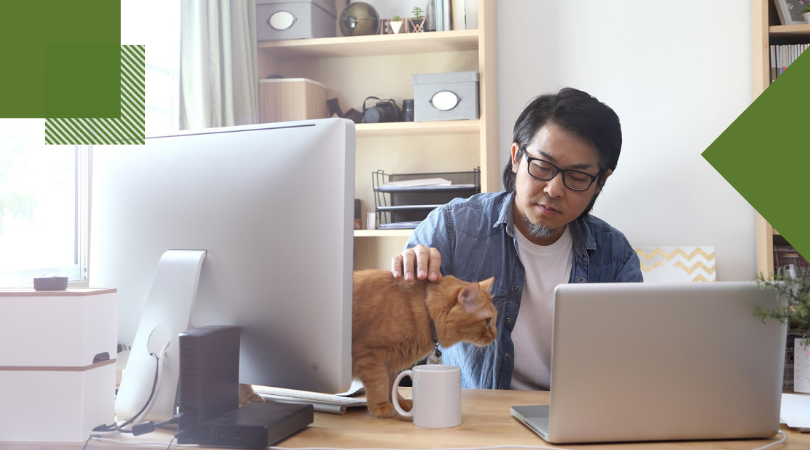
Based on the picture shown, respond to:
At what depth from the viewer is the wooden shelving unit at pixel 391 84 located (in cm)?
282

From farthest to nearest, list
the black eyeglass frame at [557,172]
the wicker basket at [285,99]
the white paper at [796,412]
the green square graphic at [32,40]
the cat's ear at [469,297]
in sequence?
the wicker basket at [285,99], the green square graphic at [32,40], the black eyeglass frame at [557,172], the cat's ear at [469,297], the white paper at [796,412]

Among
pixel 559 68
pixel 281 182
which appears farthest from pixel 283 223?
pixel 559 68

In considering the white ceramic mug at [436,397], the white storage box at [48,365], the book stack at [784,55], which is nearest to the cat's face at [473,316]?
the white ceramic mug at [436,397]

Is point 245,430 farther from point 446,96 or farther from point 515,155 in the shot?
point 446,96

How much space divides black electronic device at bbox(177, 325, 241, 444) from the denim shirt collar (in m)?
0.88

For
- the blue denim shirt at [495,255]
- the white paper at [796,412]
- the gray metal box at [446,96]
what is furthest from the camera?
the gray metal box at [446,96]

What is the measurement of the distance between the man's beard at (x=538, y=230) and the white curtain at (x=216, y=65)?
122 cm

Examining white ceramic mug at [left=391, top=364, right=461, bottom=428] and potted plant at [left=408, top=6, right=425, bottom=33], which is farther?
potted plant at [left=408, top=6, right=425, bottom=33]

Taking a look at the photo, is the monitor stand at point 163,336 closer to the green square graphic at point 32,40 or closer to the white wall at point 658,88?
the green square graphic at point 32,40

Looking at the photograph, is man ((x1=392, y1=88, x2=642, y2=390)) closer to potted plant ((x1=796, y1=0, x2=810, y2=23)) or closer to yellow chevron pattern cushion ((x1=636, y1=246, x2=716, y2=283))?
yellow chevron pattern cushion ((x1=636, y1=246, x2=716, y2=283))

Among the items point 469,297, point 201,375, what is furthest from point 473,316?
point 201,375

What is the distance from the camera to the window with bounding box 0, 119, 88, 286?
6.18 ft

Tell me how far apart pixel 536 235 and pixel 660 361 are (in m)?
0.80

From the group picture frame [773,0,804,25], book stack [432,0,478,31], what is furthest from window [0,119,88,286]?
picture frame [773,0,804,25]
